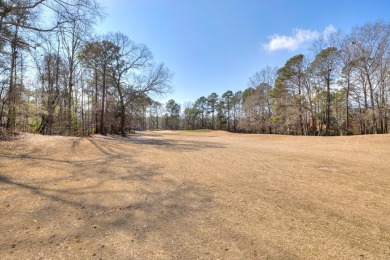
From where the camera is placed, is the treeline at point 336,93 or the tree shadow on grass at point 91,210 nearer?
the tree shadow on grass at point 91,210

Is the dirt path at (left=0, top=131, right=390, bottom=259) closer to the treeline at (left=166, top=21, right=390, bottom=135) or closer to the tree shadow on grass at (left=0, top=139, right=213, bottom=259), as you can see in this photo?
the tree shadow on grass at (left=0, top=139, right=213, bottom=259)

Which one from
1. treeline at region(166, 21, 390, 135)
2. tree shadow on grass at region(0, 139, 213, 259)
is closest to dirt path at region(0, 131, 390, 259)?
tree shadow on grass at region(0, 139, 213, 259)

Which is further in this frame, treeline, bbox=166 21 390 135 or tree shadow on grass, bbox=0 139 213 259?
treeline, bbox=166 21 390 135

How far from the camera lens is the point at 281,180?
523 centimetres

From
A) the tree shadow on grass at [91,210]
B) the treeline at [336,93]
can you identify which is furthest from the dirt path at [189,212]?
the treeline at [336,93]

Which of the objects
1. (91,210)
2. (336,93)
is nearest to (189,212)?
(91,210)

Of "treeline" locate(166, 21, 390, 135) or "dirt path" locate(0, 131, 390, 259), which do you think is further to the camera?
"treeline" locate(166, 21, 390, 135)

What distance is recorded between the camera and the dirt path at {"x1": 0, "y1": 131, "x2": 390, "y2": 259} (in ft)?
7.61

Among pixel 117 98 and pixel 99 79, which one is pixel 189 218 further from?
pixel 117 98

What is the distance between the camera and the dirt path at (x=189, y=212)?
232cm

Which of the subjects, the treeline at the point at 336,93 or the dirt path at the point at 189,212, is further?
the treeline at the point at 336,93

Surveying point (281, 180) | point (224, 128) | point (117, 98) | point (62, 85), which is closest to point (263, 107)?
point (224, 128)

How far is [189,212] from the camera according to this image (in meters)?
3.28

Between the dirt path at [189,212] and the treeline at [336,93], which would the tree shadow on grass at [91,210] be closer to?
the dirt path at [189,212]
